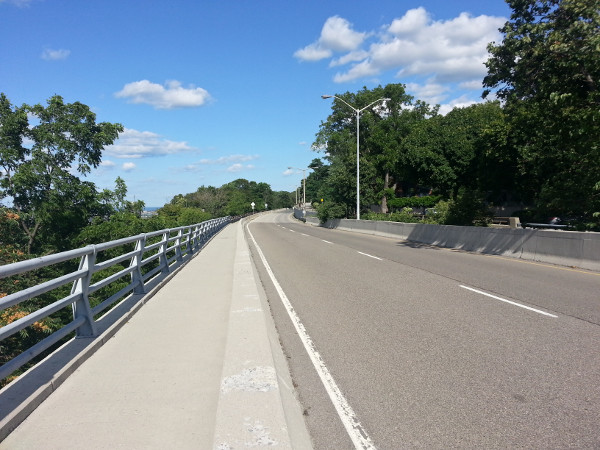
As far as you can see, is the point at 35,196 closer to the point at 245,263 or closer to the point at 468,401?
the point at 245,263

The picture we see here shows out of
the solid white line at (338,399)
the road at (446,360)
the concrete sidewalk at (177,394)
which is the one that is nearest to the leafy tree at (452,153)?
the road at (446,360)

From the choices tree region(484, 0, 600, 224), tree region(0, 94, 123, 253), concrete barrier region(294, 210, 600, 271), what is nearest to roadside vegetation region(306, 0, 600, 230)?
tree region(484, 0, 600, 224)

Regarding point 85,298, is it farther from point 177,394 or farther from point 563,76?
point 563,76

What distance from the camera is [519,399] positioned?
172 inches

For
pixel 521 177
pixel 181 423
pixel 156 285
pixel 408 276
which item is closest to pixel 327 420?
pixel 181 423

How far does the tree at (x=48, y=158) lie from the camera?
31.9m

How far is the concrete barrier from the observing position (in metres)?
13.7

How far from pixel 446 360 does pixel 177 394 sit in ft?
10.1

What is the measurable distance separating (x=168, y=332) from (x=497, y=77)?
1730cm

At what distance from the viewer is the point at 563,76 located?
17.0 metres

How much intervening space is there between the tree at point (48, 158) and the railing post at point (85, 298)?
2927 cm

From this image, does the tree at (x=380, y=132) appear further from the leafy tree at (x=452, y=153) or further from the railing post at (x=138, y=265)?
the railing post at (x=138, y=265)

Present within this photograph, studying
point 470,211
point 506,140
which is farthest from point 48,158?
point 506,140

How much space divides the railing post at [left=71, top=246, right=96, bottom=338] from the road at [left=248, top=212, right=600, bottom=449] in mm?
2565
